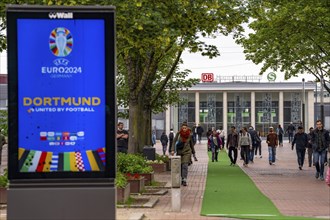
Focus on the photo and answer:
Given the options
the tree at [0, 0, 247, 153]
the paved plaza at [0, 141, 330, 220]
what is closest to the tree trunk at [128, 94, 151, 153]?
the tree at [0, 0, 247, 153]

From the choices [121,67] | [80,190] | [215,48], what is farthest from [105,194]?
[121,67]

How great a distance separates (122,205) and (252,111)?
2637 inches

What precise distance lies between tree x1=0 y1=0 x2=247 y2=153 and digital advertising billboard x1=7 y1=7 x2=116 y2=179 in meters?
5.31

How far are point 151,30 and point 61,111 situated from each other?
22.0 feet

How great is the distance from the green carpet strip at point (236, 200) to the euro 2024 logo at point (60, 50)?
460 centimetres

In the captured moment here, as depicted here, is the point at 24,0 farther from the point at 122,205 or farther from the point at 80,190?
the point at 80,190

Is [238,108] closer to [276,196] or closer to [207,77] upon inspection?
[207,77]

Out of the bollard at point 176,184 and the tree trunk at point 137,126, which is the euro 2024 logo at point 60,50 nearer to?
the bollard at point 176,184

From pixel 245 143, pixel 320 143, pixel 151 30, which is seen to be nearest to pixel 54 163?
pixel 151 30

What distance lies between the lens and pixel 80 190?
9266 millimetres

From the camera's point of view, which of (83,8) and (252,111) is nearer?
(83,8)

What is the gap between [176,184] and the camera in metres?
13.7

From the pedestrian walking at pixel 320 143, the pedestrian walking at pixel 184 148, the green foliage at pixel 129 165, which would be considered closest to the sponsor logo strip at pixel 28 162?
the green foliage at pixel 129 165

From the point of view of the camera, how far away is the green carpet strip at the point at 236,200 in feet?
42.8
